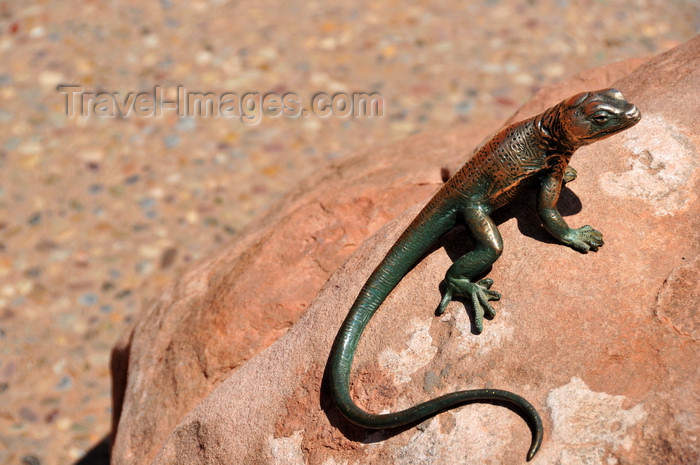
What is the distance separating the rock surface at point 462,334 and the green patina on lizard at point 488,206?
99 mm

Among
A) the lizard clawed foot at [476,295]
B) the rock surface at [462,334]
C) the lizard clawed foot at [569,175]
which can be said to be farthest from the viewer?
the lizard clawed foot at [569,175]

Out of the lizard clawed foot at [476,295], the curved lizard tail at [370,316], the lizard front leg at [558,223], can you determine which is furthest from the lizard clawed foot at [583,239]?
the curved lizard tail at [370,316]

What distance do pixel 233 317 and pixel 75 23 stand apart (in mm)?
7154

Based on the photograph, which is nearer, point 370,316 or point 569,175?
point 370,316

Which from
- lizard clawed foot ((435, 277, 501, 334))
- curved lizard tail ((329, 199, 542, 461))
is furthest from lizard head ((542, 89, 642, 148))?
lizard clawed foot ((435, 277, 501, 334))

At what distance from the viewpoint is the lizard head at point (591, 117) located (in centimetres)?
377

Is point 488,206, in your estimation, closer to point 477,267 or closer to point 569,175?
point 477,267

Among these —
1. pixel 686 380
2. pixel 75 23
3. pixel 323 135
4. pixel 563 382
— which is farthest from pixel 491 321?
pixel 75 23

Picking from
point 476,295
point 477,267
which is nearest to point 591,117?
point 477,267

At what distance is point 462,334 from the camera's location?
12.3ft

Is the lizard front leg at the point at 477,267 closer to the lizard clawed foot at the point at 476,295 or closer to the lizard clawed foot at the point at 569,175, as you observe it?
the lizard clawed foot at the point at 476,295

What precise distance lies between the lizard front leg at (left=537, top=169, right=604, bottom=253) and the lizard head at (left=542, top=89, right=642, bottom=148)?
0.71 ft

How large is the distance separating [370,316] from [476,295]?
604 millimetres

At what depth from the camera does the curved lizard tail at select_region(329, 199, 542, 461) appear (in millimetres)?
3453
